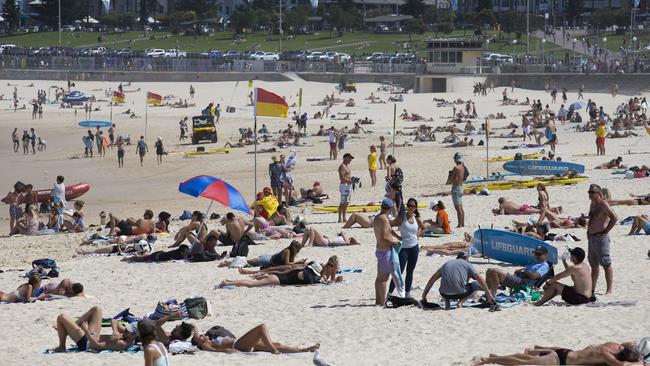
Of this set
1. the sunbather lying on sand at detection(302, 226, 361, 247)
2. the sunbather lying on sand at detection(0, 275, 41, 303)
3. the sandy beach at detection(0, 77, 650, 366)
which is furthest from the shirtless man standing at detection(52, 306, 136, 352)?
the sunbather lying on sand at detection(302, 226, 361, 247)

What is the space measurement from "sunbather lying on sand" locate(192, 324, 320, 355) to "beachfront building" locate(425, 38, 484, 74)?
176ft

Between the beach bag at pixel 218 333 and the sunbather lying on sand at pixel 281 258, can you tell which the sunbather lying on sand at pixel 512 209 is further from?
the beach bag at pixel 218 333

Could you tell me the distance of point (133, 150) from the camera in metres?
41.9

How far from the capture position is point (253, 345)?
11719 mm

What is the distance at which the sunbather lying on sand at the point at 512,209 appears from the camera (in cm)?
2038

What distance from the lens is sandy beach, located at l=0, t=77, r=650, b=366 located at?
11.9 meters

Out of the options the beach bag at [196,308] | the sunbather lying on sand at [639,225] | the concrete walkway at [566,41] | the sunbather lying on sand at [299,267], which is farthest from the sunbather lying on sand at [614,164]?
the concrete walkway at [566,41]

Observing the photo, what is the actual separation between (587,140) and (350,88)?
27.0 meters

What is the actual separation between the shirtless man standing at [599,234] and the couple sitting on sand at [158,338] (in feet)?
11.5

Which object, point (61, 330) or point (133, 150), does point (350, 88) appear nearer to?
point (133, 150)

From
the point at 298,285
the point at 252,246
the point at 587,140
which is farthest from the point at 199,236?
the point at 587,140

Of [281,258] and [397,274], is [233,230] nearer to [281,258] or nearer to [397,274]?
[281,258]

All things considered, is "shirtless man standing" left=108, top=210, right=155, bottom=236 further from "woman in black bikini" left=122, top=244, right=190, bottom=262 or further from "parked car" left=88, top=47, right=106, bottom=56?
"parked car" left=88, top=47, right=106, bottom=56

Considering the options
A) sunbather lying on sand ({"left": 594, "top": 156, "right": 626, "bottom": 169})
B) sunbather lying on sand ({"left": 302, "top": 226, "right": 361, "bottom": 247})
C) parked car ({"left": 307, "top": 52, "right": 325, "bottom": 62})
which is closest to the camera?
sunbather lying on sand ({"left": 302, "top": 226, "right": 361, "bottom": 247})
